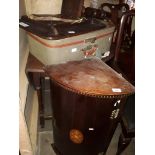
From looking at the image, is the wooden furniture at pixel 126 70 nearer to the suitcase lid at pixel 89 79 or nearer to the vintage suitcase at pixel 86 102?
the vintage suitcase at pixel 86 102

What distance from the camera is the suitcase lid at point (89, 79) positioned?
1140 millimetres

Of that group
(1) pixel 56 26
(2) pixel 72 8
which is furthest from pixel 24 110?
(2) pixel 72 8

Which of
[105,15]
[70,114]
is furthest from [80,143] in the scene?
[105,15]

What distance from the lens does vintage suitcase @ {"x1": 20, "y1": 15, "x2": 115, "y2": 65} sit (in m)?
1.32

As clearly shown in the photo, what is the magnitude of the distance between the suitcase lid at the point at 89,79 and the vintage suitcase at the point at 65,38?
7 centimetres

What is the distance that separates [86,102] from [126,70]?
648mm

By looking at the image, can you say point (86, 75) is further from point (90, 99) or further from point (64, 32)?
point (64, 32)

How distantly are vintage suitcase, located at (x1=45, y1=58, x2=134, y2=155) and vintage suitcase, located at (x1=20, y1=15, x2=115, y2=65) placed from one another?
6cm

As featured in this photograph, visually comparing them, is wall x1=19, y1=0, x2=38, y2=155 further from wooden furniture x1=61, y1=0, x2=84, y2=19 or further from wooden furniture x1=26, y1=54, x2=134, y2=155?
wooden furniture x1=61, y1=0, x2=84, y2=19

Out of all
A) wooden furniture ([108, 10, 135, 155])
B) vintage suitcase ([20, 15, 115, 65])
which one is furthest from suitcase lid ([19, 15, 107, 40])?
wooden furniture ([108, 10, 135, 155])

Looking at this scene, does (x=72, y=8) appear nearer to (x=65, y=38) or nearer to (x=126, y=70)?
(x=65, y=38)

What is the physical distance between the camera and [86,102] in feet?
3.86

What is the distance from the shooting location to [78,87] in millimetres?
1150
